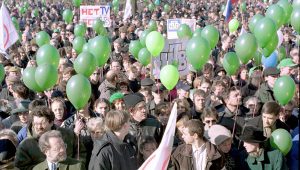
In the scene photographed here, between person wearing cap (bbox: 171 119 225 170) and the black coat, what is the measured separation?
1.59ft

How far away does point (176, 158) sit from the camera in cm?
455

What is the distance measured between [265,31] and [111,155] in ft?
13.5

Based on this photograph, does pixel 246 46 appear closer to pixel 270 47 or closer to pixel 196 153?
pixel 270 47

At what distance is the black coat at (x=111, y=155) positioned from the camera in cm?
414

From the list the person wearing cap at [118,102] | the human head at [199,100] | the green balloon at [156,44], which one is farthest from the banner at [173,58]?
the person wearing cap at [118,102]

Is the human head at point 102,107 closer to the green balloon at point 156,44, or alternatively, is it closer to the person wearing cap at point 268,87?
the person wearing cap at point 268,87

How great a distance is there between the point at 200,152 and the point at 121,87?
2.86 meters

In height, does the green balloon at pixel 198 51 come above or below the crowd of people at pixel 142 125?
above

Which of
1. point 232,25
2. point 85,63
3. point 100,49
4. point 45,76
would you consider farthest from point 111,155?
point 232,25

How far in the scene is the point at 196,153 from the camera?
452cm

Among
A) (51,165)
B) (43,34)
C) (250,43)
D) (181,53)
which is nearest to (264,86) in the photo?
(250,43)

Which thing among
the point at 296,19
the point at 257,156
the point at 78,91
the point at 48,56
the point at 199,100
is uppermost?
the point at 296,19

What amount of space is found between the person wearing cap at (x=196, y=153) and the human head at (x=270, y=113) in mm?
1199

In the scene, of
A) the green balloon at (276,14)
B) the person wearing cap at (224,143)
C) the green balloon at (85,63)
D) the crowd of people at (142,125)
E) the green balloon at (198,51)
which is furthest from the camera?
the green balloon at (276,14)
